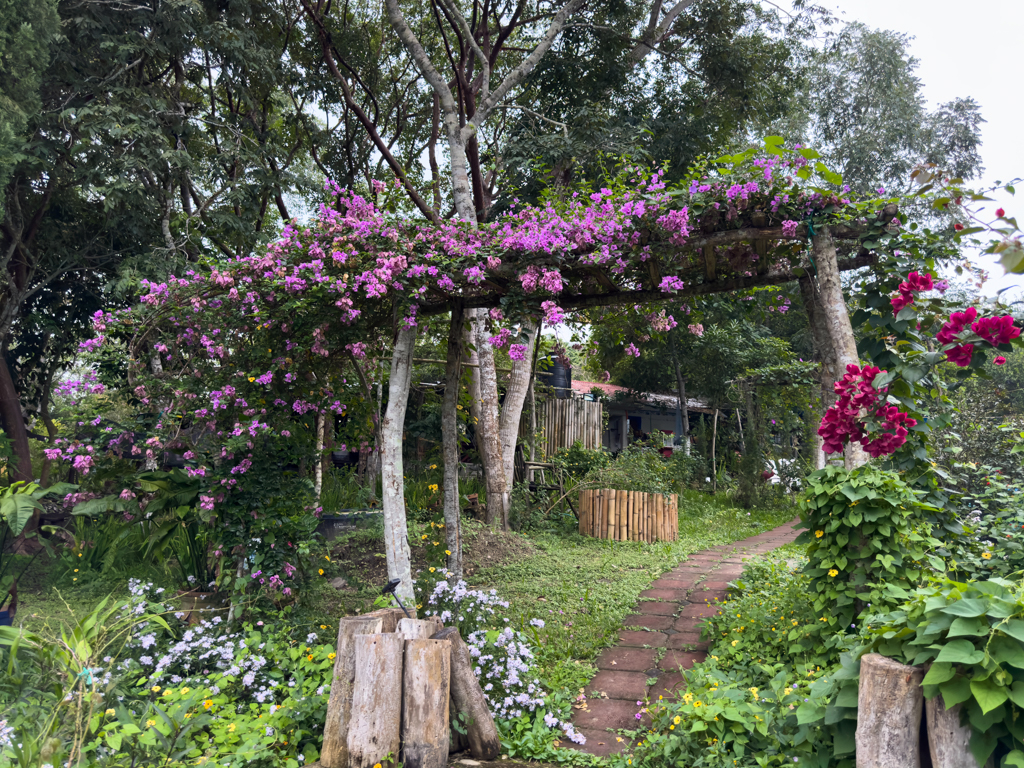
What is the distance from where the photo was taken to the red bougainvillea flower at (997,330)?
2.70 meters

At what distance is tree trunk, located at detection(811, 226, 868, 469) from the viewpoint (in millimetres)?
3465

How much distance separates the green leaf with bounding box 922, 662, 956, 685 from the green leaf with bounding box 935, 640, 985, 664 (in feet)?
0.08

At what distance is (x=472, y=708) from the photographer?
2.66 metres

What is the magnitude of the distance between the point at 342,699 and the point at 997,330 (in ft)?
10.6

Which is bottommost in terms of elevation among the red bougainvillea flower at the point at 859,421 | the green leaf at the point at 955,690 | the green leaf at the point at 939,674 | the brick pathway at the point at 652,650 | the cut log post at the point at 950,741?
the brick pathway at the point at 652,650

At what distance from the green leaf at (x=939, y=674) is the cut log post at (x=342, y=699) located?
198 cm

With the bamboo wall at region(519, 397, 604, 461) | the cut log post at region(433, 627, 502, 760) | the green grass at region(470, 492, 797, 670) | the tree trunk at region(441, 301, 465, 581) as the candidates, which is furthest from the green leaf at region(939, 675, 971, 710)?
the bamboo wall at region(519, 397, 604, 461)

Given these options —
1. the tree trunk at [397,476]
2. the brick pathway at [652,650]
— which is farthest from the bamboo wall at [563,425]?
the tree trunk at [397,476]

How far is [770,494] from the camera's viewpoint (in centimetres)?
1005

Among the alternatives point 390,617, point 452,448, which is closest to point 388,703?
point 390,617

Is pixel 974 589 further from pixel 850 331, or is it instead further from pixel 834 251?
pixel 834 251

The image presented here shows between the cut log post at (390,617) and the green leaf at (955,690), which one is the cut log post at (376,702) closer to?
the cut log post at (390,617)

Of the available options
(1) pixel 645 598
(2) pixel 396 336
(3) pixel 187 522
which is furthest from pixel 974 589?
(3) pixel 187 522

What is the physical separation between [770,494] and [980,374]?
25.0ft
